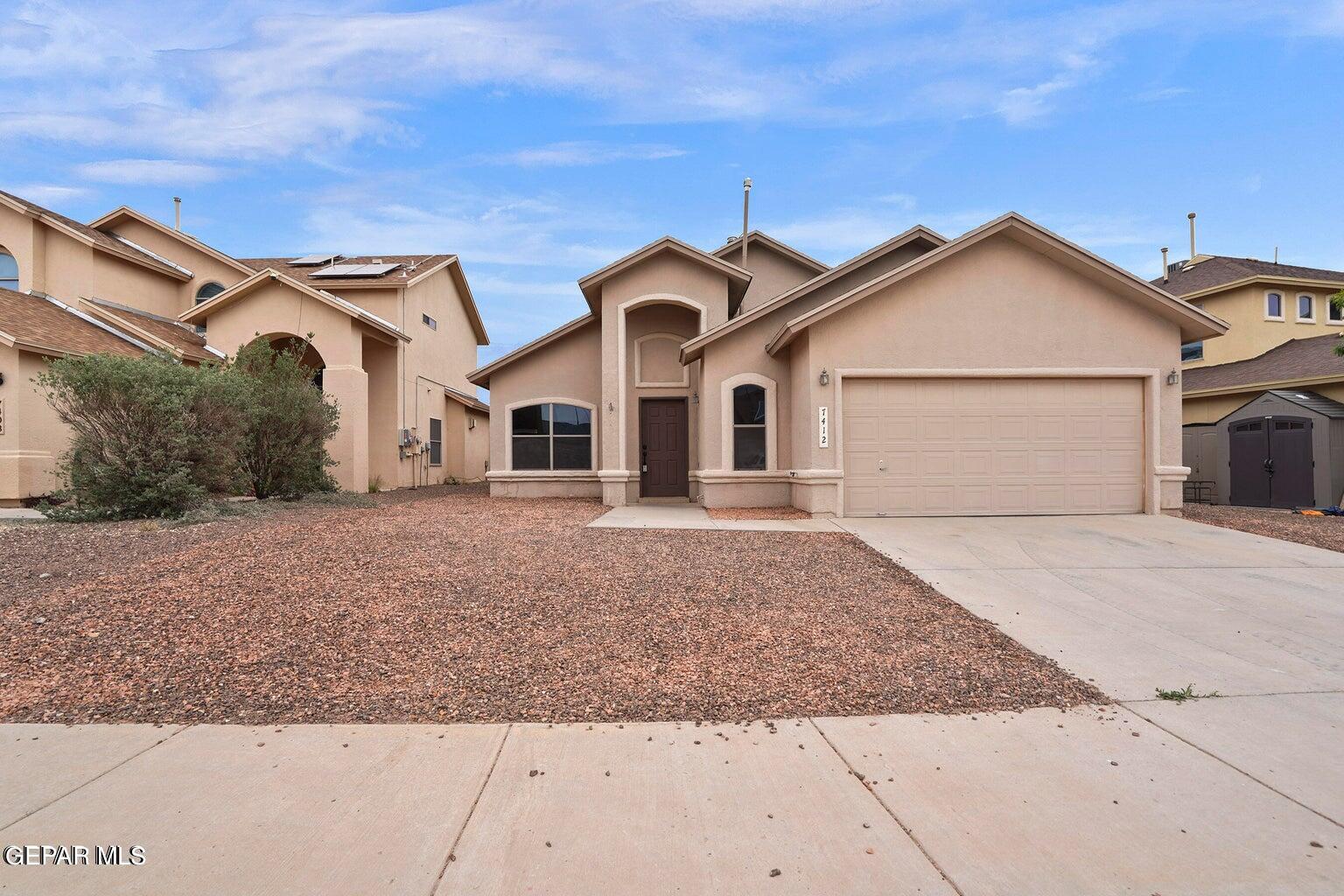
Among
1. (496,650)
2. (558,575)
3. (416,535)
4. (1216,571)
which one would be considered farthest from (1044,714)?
(416,535)

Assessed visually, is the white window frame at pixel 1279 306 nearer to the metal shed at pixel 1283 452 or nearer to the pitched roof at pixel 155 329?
the metal shed at pixel 1283 452

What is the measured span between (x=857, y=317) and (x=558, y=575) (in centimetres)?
764

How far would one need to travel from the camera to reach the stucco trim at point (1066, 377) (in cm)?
1208

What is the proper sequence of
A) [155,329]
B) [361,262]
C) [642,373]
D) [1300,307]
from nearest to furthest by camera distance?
[642,373] → [155,329] → [1300,307] → [361,262]

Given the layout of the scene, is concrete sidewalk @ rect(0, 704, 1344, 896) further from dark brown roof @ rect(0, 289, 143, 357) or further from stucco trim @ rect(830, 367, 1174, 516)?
Result: dark brown roof @ rect(0, 289, 143, 357)

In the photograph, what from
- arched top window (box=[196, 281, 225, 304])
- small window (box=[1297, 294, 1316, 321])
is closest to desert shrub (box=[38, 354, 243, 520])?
arched top window (box=[196, 281, 225, 304])

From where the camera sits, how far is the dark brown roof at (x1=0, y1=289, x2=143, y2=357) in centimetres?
1384

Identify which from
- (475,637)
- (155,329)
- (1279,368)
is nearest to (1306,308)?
(1279,368)

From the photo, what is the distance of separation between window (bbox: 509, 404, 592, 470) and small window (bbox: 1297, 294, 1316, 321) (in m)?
22.1

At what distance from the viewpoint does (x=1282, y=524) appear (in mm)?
11336

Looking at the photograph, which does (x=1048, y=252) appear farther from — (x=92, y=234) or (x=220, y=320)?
(x=92, y=234)

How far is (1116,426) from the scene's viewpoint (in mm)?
12289

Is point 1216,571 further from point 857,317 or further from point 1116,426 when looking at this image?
point 857,317

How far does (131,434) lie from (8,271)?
13.6 meters
